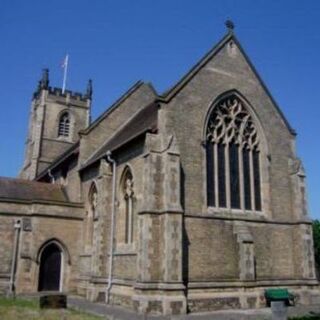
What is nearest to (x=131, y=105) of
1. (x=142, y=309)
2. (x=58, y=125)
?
(x=142, y=309)

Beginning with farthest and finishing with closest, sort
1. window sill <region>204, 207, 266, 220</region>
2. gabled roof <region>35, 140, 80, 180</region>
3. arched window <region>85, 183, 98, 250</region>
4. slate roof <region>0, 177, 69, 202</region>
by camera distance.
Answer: gabled roof <region>35, 140, 80, 180</region>
slate roof <region>0, 177, 69, 202</region>
arched window <region>85, 183, 98, 250</region>
window sill <region>204, 207, 266, 220</region>

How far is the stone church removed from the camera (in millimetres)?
17031

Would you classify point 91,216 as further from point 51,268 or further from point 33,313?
point 33,313

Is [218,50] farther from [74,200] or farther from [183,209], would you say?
[74,200]

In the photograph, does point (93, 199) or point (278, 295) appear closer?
point (278, 295)

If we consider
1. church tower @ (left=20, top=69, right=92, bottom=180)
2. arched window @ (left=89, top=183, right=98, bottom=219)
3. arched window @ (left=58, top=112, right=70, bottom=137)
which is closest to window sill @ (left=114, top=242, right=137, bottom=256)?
arched window @ (left=89, top=183, right=98, bottom=219)

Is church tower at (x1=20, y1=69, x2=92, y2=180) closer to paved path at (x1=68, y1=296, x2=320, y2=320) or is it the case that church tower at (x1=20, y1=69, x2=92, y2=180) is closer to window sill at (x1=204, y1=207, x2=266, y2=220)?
paved path at (x1=68, y1=296, x2=320, y2=320)

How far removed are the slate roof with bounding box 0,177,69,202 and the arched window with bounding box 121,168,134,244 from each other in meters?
6.51

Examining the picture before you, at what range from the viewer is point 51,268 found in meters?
23.2

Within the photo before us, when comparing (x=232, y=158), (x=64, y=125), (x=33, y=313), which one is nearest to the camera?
(x=33, y=313)

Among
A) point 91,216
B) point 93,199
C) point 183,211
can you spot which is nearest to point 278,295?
point 183,211

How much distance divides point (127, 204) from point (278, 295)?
8476 millimetres

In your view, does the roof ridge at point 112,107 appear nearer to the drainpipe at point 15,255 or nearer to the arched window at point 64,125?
the drainpipe at point 15,255

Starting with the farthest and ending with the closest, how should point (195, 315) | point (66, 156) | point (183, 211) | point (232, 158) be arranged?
point (66, 156) → point (232, 158) → point (183, 211) → point (195, 315)
